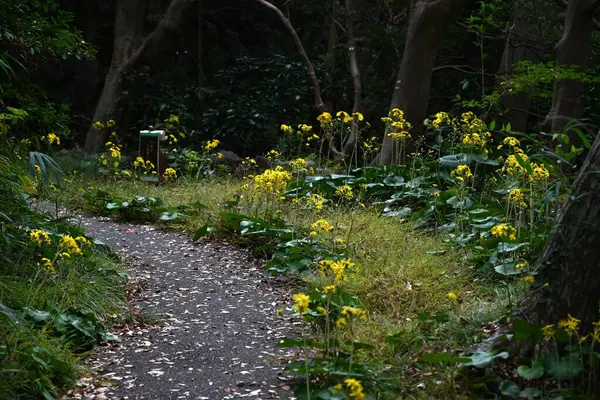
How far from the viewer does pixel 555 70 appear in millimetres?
8156

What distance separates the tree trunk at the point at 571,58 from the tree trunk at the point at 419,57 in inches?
49.3

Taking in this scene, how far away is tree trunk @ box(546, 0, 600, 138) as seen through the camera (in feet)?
27.6

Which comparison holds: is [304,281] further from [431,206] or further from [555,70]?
[555,70]

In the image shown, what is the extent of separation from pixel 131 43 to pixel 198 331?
31.1 feet

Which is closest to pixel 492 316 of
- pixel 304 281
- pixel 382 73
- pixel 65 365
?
pixel 304 281

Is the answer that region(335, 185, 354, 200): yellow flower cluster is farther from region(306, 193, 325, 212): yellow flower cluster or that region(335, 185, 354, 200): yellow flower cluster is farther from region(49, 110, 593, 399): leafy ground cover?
region(306, 193, 325, 212): yellow flower cluster

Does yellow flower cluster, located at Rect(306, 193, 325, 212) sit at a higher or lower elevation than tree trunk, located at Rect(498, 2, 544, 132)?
lower

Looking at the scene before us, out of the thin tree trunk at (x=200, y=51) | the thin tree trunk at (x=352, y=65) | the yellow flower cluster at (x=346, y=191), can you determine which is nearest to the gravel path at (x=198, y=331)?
the yellow flower cluster at (x=346, y=191)

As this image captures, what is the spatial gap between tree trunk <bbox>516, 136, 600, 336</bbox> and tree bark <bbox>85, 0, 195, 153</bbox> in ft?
34.2

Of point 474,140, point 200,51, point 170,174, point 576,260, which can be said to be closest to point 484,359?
point 576,260

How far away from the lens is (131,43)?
12.7 metres

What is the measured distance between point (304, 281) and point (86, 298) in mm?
1461

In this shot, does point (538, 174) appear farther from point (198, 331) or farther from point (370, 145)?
point (370, 145)

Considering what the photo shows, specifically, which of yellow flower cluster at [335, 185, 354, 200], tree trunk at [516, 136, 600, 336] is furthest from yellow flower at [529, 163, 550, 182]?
tree trunk at [516, 136, 600, 336]
